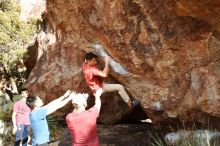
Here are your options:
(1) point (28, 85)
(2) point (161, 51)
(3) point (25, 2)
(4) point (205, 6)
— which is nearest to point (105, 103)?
(1) point (28, 85)

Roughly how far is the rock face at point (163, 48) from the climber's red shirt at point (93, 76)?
0.64 m

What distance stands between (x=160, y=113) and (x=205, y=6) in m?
2.95

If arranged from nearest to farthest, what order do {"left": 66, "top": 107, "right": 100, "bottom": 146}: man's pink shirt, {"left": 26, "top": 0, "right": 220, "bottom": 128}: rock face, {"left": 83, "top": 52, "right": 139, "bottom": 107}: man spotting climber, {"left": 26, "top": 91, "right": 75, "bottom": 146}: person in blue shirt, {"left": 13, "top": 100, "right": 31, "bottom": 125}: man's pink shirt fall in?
1. {"left": 66, "top": 107, "right": 100, "bottom": 146}: man's pink shirt
2. {"left": 26, "top": 91, "right": 75, "bottom": 146}: person in blue shirt
3. {"left": 26, "top": 0, "right": 220, "bottom": 128}: rock face
4. {"left": 83, "top": 52, "right": 139, "bottom": 107}: man spotting climber
5. {"left": 13, "top": 100, "right": 31, "bottom": 125}: man's pink shirt

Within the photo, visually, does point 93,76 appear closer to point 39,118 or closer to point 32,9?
point 39,118

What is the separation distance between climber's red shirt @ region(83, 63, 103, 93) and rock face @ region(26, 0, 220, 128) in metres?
0.64

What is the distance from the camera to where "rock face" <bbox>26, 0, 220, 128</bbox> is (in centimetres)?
771

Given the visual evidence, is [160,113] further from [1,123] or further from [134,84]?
[1,123]

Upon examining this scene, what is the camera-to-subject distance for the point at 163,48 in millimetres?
8250

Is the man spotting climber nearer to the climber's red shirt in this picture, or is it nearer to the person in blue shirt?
the climber's red shirt

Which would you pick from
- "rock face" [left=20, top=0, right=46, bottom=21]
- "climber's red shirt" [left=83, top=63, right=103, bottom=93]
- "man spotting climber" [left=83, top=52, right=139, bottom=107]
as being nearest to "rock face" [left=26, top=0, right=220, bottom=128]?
"man spotting climber" [left=83, top=52, right=139, bottom=107]

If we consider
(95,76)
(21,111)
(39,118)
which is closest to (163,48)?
(95,76)

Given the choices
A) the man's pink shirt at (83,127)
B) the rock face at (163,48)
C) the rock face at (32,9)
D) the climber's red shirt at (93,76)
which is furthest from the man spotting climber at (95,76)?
the rock face at (32,9)

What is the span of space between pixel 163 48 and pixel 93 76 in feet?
5.28

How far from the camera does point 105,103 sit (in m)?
11.8
